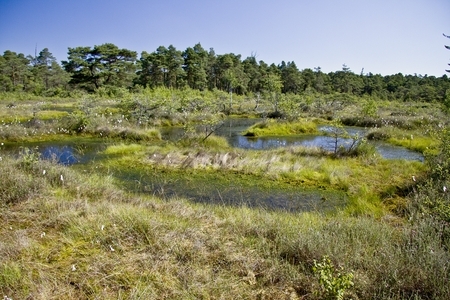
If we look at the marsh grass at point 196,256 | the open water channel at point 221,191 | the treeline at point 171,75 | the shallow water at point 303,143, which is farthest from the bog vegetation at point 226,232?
the treeline at point 171,75

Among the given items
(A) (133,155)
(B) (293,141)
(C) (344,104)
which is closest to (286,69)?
(C) (344,104)

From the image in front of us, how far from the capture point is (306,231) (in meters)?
5.14

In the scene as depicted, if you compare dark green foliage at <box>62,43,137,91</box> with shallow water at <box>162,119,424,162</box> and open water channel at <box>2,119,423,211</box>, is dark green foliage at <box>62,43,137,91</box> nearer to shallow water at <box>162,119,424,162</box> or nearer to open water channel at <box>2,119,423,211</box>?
shallow water at <box>162,119,424,162</box>

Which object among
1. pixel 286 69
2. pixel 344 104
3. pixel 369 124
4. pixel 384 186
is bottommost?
pixel 384 186

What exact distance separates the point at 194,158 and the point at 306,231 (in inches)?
347

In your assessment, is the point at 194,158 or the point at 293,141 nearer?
the point at 194,158

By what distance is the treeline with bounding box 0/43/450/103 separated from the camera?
5447 cm

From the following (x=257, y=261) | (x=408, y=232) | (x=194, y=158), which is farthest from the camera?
(x=194, y=158)

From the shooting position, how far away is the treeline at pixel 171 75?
54.5m

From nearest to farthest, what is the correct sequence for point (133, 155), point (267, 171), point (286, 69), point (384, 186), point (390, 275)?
1. point (390, 275)
2. point (384, 186)
3. point (267, 171)
4. point (133, 155)
5. point (286, 69)

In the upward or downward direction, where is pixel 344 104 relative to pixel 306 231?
upward

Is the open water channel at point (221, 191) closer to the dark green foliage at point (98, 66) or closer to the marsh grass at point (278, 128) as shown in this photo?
the marsh grass at point (278, 128)

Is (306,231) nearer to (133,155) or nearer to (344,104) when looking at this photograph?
(133,155)

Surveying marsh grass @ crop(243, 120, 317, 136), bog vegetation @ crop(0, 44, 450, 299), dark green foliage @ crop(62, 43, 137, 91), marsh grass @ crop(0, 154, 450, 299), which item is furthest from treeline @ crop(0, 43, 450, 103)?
marsh grass @ crop(0, 154, 450, 299)
